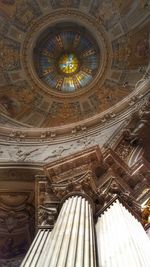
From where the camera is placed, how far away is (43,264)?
4.22m

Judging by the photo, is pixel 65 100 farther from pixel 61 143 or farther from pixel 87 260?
pixel 87 260

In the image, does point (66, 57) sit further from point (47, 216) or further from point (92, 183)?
point (47, 216)

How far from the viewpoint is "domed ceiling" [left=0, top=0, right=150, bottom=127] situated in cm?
1532

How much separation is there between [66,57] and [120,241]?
44.3 ft

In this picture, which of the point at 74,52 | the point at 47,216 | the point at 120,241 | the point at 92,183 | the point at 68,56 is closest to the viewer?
the point at 120,241

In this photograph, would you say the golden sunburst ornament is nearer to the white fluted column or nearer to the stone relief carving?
the stone relief carving

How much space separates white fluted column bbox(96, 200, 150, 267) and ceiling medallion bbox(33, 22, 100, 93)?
11.2 m

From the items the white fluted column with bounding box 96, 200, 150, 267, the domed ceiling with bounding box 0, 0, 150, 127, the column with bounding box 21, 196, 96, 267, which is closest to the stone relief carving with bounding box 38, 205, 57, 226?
the column with bounding box 21, 196, 96, 267

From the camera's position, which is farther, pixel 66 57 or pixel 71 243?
pixel 66 57

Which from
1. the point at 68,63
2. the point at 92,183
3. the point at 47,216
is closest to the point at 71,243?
the point at 47,216

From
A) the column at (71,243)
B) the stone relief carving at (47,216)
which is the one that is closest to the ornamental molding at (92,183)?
the stone relief carving at (47,216)

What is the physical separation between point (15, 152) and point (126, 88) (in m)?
6.19

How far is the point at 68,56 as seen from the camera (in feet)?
56.2

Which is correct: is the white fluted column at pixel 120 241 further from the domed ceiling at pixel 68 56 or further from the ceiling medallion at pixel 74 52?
the ceiling medallion at pixel 74 52
